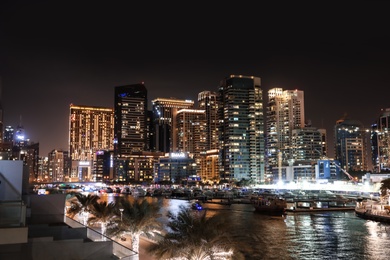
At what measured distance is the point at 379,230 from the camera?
2502 inches

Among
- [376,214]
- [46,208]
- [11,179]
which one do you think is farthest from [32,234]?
[376,214]

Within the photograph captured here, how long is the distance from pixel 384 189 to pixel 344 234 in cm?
3197

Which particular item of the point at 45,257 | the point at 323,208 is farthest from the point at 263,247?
the point at 323,208

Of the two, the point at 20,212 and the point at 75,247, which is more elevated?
the point at 20,212

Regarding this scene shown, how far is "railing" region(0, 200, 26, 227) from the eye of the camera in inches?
749

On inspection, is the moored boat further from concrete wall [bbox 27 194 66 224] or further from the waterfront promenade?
concrete wall [bbox 27 194 66 224]

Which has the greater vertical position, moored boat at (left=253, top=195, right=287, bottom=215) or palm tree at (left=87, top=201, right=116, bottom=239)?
palm tree at (left=87, top=201, right=116, bottom=239)

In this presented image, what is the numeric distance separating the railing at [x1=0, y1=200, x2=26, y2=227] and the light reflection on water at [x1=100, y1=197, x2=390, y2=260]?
2008cm

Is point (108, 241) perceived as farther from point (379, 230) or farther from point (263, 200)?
point (263, 200)

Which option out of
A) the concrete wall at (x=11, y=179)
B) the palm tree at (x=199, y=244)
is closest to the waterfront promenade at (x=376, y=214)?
the palm tree at (x=199, y=244)

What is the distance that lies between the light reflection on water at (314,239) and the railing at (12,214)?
2008 centimetres

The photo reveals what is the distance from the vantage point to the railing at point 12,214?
19031 mm

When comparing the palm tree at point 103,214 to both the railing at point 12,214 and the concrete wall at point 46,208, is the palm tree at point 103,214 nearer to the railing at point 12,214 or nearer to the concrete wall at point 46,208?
the concrete wall at point 46,208

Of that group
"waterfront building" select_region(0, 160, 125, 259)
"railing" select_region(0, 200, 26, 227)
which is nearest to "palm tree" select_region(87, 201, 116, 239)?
"waterfront building" select_region(0, 160, 125, 259)
